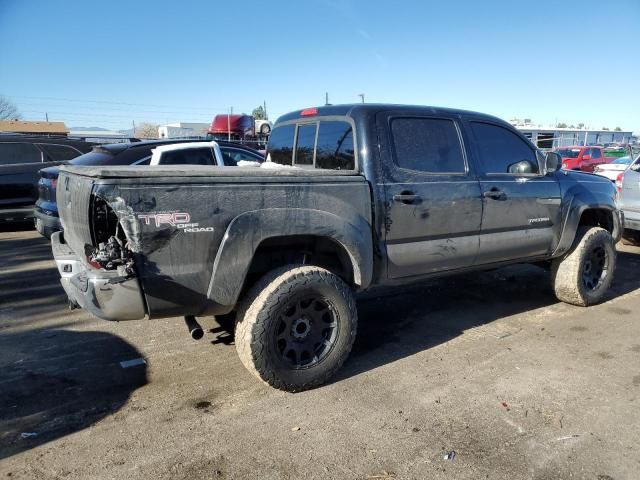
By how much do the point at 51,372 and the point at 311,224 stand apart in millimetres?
2199

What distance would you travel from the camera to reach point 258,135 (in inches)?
800

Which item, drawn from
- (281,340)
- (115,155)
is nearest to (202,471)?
(281,340)

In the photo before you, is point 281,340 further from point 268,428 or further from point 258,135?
point 258,135

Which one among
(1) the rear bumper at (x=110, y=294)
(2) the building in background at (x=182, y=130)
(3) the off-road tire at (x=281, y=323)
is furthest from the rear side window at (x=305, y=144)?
(2) the building in background at (x=182, y=130)

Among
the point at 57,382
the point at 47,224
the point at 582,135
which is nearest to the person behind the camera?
the point at 57,382

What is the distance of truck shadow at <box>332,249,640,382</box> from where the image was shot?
418 cm

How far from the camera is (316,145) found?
430 centimetres

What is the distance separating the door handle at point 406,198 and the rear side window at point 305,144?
98 centimetres

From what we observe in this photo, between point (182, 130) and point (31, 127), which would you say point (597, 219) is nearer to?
point (31, 127)

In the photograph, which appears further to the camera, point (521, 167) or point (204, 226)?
point (521, 167)

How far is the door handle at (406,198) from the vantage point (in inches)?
147

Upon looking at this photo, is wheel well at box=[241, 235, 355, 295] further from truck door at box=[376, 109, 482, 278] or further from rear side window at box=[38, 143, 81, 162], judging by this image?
rear side window at box=[38, 143, 81, 162]

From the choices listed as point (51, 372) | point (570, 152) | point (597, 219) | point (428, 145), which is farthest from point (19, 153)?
point (570, 152)

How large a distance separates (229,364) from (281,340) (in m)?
0.67
